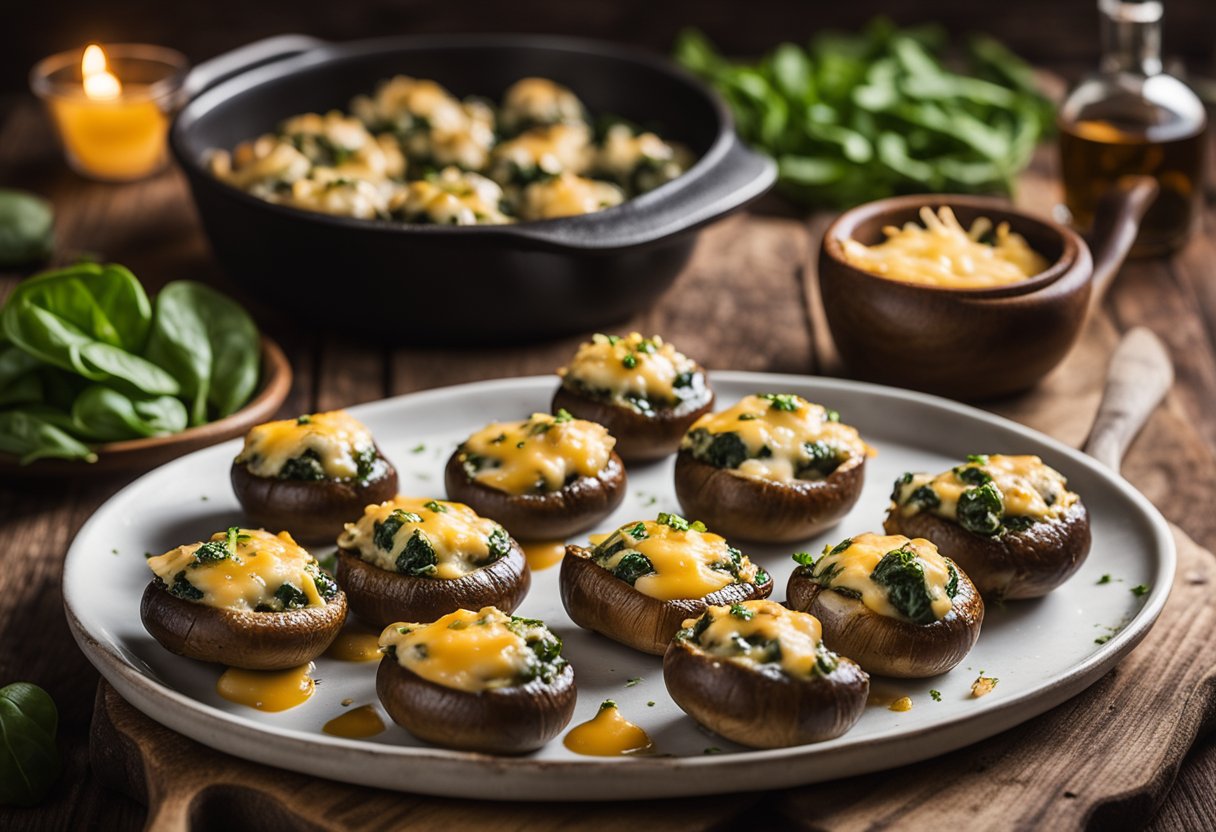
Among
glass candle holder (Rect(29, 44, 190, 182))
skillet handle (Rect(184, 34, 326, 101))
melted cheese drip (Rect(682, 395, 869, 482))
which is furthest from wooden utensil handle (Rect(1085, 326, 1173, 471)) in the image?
glass candle holder (Rect(29, 44, 190, 182))

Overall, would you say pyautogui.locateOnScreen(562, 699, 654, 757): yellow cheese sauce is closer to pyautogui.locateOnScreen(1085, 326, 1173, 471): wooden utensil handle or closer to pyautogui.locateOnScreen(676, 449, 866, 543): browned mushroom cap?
pyautogui.locateOnScreen(676, 449, 866, 543): browned mushroom cap

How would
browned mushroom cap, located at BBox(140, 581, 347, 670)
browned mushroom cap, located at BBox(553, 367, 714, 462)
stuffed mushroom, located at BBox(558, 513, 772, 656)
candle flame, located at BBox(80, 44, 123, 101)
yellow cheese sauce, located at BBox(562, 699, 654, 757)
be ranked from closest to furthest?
yellow cheese sauce, located at BBox(562, 699, 654, 757) < browned mushroom cap, located at BBox(140, 581, 347, 670) < stuffed mushroom, located at BBox(558, 513, 772, 656) < browned mushroom cap, located at BBox(553, 367, 714, 462) < candle flame, located at BBox(80, 44, 123, 101)

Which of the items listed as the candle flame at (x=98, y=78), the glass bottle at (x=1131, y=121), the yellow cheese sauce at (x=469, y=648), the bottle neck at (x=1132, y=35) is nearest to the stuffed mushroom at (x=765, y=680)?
the yellow cheese sauce at (x=469, y=648)

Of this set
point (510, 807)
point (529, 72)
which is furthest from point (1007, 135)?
point (510, 807)

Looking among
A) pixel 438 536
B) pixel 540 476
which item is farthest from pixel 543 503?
pixel 438 536

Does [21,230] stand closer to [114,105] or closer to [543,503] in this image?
[114,105]

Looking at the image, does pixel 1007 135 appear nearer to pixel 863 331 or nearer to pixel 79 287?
pixel 863 331

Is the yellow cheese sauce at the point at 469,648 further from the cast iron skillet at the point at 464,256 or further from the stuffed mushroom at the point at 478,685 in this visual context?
the cast iron skillet at the point at 464,256
